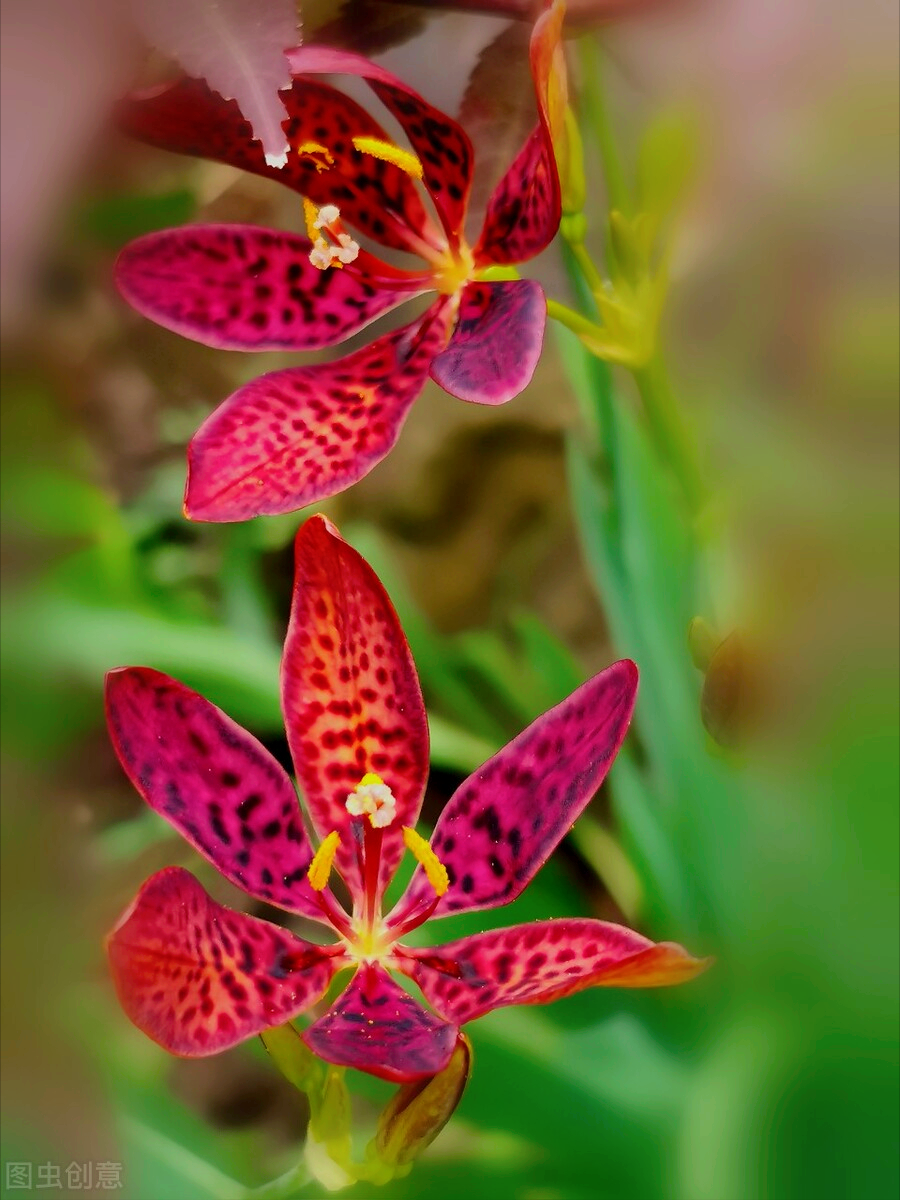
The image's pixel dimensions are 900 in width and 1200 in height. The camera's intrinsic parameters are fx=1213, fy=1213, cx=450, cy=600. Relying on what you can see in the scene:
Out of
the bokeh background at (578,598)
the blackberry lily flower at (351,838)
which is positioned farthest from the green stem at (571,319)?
the blackberry lily flower at (351,838)

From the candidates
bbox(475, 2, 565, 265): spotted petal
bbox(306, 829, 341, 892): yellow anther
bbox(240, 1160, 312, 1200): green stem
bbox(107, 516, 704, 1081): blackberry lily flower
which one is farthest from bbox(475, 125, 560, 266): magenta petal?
bbox(240, 1160, 312, 1200): green stem

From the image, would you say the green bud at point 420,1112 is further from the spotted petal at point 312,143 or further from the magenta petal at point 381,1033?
the spotted petal at point 312,143

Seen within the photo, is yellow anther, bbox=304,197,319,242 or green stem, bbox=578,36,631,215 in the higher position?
green stem, bbox=578,36,631,215

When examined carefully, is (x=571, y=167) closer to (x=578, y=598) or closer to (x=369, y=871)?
(x=578, y=598)

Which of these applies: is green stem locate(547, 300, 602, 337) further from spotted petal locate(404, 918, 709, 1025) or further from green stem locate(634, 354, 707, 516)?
spotted petal locate(404, 918, 709, 1025)

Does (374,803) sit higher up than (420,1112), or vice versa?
(374,803)

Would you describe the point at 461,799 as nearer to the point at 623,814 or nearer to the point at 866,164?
the point at 623,814

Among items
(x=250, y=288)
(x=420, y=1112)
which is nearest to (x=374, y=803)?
(x=420, y=1112)
